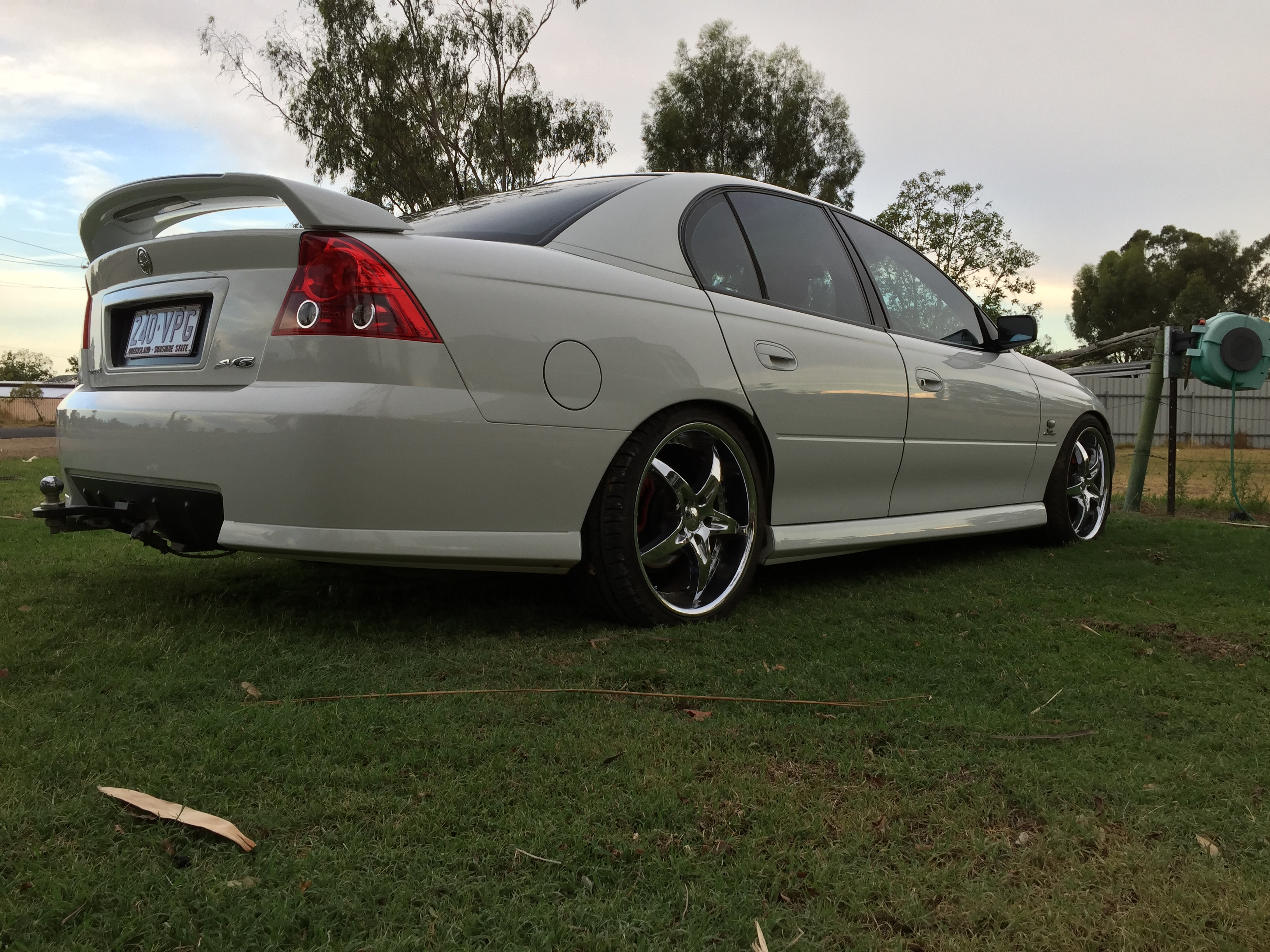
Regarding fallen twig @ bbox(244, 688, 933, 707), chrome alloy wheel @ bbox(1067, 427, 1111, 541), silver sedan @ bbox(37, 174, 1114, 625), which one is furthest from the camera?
chrome alloy wheel @ bbox(1067, 427, 1111, 541)

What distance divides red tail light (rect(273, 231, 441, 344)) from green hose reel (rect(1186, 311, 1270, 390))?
6.74 m

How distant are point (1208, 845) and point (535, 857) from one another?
119 centimetres

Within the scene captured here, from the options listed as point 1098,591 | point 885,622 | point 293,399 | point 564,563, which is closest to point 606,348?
point 564,563

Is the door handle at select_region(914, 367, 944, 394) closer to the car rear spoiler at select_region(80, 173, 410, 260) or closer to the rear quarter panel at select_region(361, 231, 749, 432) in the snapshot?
the rear quarter panel at select_region(361, 231, 749, 432)

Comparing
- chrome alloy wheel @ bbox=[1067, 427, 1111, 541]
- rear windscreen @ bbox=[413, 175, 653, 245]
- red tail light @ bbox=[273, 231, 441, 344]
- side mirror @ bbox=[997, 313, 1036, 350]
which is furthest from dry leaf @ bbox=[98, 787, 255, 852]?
chrome alloy wheel @ bbox=[1067, 427, 1111, 541]

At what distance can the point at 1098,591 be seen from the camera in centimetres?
381

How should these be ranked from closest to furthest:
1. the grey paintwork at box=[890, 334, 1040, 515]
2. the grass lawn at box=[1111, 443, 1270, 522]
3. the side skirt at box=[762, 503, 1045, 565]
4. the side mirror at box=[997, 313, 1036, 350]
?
the side skirt at box=[762, 503, 1045, 565]
the grey paintwork at box=[890, 334, 1040, 515]
the side mirror at box=[997, 313, 1036, 350]
the grass lawn at box=[1111, 443, 1270, 522]

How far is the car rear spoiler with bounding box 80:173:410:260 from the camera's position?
7.92 ft

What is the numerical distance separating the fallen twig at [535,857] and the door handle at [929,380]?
290cm

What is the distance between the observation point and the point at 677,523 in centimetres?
300

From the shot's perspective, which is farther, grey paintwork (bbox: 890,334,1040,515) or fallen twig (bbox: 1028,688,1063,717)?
grey paintwork (bbox: 890,334,1040,515)

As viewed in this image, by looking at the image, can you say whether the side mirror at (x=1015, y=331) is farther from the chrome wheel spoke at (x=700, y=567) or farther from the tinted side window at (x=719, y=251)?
the chrome wheel spoke at (x=700, y=567)

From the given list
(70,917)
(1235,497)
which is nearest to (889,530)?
(70,917)

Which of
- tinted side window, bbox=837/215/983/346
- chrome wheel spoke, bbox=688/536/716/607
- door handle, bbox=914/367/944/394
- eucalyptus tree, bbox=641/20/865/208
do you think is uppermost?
eucalyptus tree, bbox=641/20/865/208
